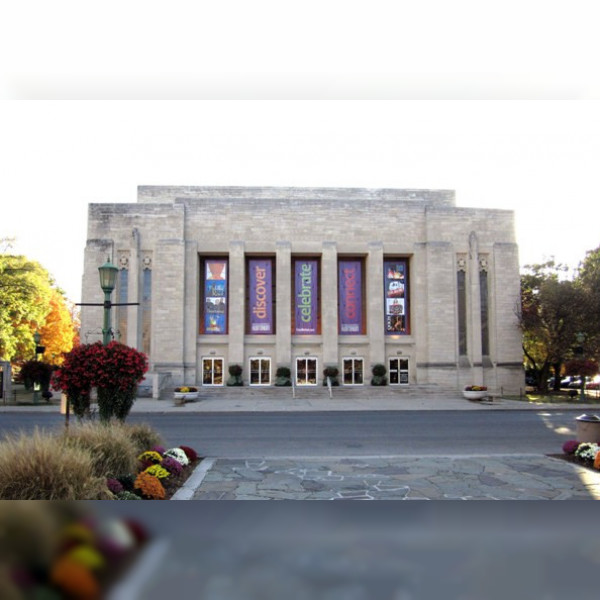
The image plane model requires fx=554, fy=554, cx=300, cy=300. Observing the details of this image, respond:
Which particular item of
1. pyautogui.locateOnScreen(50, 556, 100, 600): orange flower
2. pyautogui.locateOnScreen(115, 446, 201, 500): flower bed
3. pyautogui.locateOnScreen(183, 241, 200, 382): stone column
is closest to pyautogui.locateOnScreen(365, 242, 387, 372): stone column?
pyautogui.locateOnScreen(183, 241, 200, 382): stone column

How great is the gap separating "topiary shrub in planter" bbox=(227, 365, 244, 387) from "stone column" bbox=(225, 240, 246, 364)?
73cm

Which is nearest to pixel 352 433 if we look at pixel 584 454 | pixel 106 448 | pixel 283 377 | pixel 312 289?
pixel 584 454

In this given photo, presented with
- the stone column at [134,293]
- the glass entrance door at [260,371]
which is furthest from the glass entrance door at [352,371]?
the stone column at [134,293]

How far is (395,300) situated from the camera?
38.9 metres

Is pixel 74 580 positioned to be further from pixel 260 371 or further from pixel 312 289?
pixel 312 289

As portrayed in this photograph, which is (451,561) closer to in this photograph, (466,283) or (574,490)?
(574,490)

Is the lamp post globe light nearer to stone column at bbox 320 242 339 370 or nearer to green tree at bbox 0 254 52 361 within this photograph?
green tree at bbox 0 254 52 361

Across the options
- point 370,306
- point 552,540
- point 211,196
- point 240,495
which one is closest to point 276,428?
point 240,495

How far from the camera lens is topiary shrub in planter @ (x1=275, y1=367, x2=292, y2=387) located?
1395 inches

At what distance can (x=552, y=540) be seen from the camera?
3959mm

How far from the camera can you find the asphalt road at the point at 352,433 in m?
12.4

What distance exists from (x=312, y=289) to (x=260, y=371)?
22.1ft

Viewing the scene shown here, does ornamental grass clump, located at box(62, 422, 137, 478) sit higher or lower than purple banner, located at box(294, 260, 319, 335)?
lower

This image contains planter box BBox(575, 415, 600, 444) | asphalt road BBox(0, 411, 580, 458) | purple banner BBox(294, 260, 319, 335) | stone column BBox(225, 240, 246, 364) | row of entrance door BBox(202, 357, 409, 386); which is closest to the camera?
planter box BBox(575, 415, 600, 444)
